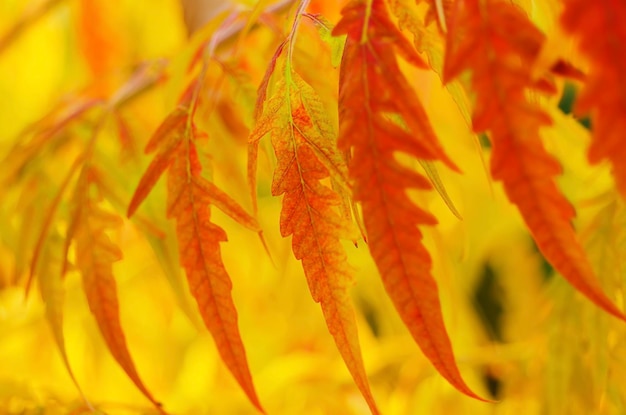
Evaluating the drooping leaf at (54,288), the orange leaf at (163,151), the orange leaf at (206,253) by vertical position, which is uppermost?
the orange leaf at (163,151)

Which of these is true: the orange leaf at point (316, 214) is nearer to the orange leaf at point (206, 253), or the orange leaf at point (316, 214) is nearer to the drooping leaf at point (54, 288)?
the orange leaf at point (206, 253)

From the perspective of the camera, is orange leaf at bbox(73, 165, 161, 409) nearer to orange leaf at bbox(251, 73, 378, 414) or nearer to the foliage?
the foliage

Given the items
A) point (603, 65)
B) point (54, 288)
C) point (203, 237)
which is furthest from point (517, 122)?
point (54, 288)

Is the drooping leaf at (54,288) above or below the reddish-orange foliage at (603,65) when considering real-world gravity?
below

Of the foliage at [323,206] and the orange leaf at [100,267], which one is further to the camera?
the orange leaf at [100,267]

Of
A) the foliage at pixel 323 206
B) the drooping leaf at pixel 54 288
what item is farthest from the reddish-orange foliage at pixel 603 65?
the drooping leaf at pixel 54 288

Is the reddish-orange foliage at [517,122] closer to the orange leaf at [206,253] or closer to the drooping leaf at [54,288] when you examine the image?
the orange leaf at [206,253]
